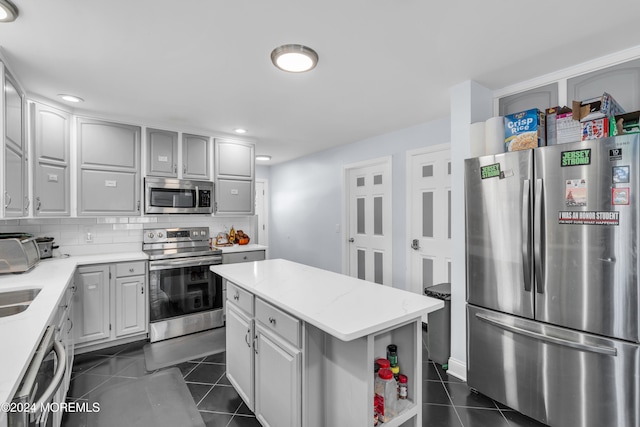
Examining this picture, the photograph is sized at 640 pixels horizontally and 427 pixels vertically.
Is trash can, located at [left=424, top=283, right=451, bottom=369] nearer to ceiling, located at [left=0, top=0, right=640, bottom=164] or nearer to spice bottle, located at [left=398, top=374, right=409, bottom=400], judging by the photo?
spice bottle, located at [left=398, top=374, right=409, bottom=400]

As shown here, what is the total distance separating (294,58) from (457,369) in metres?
2.69

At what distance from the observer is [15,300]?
6.14ft

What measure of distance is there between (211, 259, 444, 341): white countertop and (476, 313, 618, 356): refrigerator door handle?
83 cm

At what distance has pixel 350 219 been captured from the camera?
4.58 meters

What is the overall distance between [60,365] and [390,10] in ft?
7.43

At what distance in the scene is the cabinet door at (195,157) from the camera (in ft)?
12.1

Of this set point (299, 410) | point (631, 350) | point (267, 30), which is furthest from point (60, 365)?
point (631, 350)

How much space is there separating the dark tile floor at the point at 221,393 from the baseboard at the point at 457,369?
41 mm

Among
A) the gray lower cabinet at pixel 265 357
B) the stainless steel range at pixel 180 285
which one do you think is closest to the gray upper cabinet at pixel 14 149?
the stainless steel range at pixel 180 285

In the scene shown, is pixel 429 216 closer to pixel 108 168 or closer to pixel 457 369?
pixel 457 369

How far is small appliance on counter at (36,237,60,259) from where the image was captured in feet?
9.37

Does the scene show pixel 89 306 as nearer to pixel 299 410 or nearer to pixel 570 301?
pixel 299 410

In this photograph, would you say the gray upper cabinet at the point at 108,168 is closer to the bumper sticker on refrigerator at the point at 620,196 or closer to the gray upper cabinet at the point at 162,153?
Result: the gray upper cabinet at the point at 162,153

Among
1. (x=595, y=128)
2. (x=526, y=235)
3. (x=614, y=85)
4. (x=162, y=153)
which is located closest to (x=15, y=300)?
(x=162, y=153)
